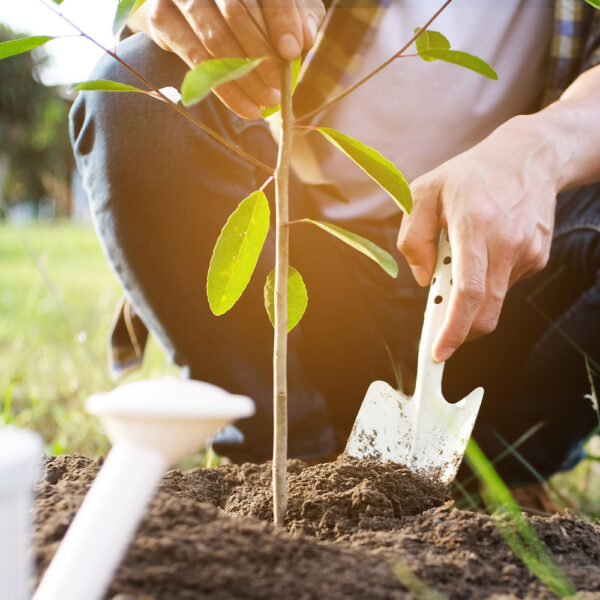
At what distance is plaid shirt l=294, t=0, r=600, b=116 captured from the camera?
154 cm

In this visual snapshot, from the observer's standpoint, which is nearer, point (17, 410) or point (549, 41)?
point (549, 41)

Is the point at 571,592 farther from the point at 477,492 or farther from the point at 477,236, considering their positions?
the point at 477,492

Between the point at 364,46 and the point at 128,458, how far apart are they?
55.0 inches

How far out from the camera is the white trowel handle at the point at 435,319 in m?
1.23

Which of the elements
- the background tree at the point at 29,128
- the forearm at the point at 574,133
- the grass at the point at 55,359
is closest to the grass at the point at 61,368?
the grass at the point at 55,359

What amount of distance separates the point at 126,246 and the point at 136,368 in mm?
519

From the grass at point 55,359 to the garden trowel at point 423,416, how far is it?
0.82 meters

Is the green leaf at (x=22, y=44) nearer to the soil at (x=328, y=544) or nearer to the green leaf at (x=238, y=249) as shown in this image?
the green leaf at (x=238, y=249)

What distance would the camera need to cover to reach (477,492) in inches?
67.3

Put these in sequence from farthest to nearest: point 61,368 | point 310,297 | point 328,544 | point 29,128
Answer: point 29,128 < point 61,368 < point 310,297 < point 328,544

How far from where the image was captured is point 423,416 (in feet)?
4.02

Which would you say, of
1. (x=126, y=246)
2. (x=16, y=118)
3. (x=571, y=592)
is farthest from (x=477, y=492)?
(x=16, y=118)

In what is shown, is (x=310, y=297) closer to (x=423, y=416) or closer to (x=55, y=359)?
(x=423, y=416)

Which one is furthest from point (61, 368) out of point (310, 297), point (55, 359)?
point (310, 297)
